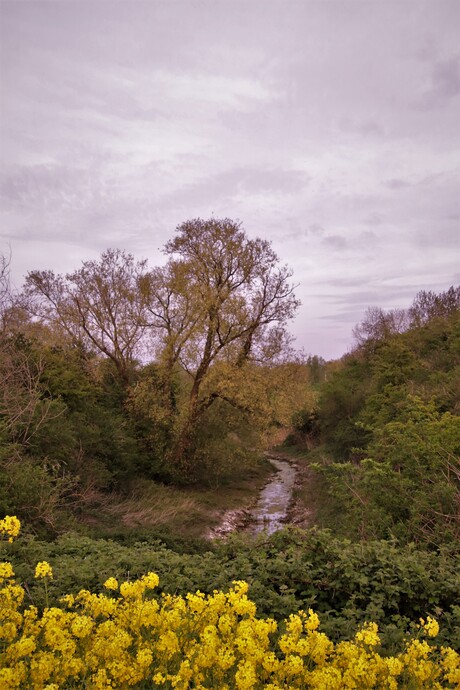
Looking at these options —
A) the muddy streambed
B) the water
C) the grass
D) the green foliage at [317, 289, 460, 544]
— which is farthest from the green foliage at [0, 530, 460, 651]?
the water

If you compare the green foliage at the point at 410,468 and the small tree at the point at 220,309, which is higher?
the small tree at the point at 220,309

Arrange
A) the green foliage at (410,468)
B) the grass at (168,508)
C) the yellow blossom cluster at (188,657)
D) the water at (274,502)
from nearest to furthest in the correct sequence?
the yellow blossom cluster at (188,657) → the green foliage at (410,468) → the grass at (168,508) → the water at (274,502)

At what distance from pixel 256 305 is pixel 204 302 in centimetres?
245

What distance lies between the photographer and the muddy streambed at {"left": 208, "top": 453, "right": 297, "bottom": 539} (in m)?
17.1

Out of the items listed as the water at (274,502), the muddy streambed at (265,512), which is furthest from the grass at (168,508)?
the water at (274,502)

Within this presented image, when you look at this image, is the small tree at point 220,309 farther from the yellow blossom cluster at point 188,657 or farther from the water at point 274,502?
the yellow blossom cluster at point 188,657

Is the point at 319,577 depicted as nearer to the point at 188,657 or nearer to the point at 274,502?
the point at 188,657

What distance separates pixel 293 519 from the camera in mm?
18047

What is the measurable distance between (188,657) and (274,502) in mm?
20107

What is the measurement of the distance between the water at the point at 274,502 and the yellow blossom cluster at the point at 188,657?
11.8 meters

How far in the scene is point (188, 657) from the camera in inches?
110

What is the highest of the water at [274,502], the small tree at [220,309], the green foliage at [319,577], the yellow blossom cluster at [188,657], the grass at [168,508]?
the small tree at [220,309]

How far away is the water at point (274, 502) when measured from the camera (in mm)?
18006

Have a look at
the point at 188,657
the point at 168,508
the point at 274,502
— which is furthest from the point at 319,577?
the point at 274,502
